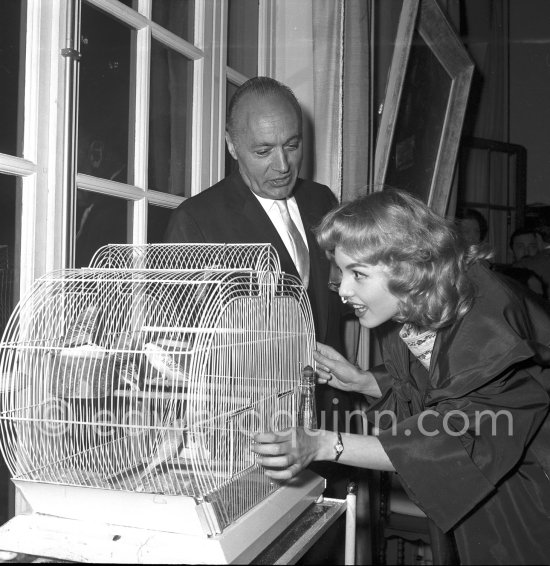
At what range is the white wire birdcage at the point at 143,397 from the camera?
994mm

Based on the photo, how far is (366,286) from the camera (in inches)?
50.1

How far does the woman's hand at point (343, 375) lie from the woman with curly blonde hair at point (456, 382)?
212 millimetres

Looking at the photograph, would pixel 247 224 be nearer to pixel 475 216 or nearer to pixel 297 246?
pixel 297 246

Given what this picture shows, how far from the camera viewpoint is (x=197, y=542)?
0.95 m

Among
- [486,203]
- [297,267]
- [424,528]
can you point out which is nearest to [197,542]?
[297,267]

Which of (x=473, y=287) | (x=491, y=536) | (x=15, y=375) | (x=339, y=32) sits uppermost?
(x=339, y=32)

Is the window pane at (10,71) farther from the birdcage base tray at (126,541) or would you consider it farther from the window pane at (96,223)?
the birdcage base tray at (126,541)

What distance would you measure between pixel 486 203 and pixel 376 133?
141cm

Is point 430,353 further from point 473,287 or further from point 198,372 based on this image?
point 198,372

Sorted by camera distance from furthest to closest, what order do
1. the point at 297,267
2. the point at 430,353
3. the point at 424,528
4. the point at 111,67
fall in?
the point at 424,528 < the point at 297,267 < the point at 111,67 < the point at 430,353

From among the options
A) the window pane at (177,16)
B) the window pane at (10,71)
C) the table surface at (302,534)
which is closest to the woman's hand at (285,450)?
the table surface at (302,534)

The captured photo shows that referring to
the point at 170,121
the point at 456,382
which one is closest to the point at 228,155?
the point at 170,121

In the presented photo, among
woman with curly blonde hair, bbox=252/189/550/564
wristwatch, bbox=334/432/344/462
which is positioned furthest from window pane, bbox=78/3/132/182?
wristwatch, bbox=334/432/344/462

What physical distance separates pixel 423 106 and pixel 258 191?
114 cm
